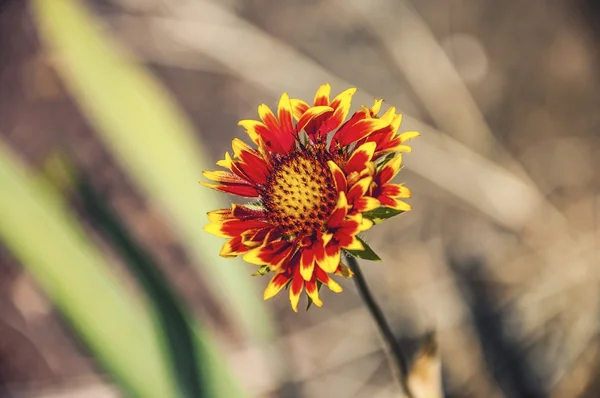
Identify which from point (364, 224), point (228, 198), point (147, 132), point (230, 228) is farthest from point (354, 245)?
point (228, 198)

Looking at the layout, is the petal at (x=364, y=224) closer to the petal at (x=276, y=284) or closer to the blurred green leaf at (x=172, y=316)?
the petal at (x=276, y=284)

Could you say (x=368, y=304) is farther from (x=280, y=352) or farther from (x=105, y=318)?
(x=280, y=352)

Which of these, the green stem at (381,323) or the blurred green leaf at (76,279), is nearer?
the green stem at (381,323)

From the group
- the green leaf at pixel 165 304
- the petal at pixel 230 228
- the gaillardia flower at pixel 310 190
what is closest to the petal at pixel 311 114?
the gaillardia flower at pixel 310 190

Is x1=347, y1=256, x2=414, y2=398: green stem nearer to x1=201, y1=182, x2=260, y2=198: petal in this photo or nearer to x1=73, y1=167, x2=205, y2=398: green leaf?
x1=201, y1=182, x2=260, y2=198: petal

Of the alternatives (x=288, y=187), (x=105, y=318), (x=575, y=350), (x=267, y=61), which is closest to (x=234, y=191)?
(x=288, y=187)

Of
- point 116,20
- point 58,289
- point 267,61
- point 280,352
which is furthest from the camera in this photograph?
point 116,20

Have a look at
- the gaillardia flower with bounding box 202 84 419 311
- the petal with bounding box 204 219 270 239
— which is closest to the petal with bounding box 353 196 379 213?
the gaillardia flower with bounding box 202 84 419 311
